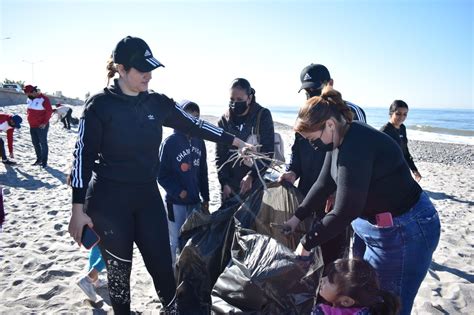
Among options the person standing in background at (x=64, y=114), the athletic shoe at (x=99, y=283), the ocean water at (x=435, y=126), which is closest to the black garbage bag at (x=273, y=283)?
the athletic shoe at (x=99, y=283)

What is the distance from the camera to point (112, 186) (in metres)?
2.31

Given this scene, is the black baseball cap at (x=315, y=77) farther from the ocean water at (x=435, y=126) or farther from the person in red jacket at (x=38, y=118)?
the ocean water at (x=435, y=126)

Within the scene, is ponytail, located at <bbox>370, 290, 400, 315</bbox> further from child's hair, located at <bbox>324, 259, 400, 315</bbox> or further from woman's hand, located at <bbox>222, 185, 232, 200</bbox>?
woman's hand, located at <bbox>222, 185, 232, 200</bbox>

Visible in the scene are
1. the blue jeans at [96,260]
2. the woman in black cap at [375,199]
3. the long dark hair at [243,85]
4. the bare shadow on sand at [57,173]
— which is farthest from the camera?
the bare shadow on sand at [57,173]

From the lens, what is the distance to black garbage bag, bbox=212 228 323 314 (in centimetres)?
195

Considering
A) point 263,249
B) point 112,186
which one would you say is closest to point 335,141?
point 263,249

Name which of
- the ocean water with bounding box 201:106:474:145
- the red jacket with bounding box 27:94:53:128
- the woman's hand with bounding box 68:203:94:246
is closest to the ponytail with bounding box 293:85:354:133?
the woman's hand with bounding box 68:203:94:246

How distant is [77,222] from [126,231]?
0.31 metres

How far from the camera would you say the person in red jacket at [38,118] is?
8.32 meters

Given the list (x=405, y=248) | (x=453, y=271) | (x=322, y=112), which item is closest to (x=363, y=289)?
(x=405, y=248)

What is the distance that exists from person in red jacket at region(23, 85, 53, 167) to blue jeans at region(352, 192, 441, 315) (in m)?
8.13

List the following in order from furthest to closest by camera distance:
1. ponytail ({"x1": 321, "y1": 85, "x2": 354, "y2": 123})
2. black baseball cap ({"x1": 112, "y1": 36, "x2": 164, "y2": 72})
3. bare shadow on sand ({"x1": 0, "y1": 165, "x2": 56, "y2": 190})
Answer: bare shadow on sand ({"x1": 0, "y1": 165, "x2": 56, "y2": 190})
black baseball cap ({"x1": 112, "y1": 36, "x2": 164, "y2": 72})
ponytail ({"x1": 321, "y1": 85, "x2": 354, "y2": 123})

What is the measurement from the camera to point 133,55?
2.27m

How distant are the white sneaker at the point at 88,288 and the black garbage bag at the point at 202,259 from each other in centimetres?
92
